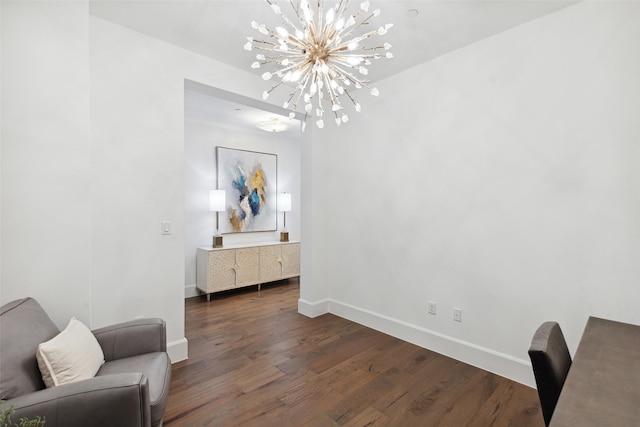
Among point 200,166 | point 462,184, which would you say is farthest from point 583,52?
point 200,166

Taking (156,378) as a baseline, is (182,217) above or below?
above

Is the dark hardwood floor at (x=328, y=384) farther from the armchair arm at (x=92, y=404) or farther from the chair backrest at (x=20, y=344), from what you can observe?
the chair backrest at (x=20, y=344)

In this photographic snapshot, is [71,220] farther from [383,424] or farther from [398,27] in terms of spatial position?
[398,27]

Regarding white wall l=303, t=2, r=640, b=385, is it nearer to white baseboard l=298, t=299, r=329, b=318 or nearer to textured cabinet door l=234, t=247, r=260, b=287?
white baseboard l=298, t=299, r=329, b=318

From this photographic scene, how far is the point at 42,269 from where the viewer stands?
6.23 feet

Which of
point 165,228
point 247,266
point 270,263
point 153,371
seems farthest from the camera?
point 270,263

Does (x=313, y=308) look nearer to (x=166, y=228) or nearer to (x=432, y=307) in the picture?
(x=432, y=307)

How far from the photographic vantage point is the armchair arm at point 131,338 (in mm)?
1883

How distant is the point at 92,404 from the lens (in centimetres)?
129

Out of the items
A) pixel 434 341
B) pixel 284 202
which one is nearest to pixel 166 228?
pixel 434 341

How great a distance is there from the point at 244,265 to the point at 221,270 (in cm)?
36

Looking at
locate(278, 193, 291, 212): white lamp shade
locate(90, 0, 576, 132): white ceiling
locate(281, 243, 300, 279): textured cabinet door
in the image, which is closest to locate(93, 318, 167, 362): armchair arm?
locate(90, 0, 576, 132): white ceiling

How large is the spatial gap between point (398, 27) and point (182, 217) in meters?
2.31

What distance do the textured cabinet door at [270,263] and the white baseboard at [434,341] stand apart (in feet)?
4.17
